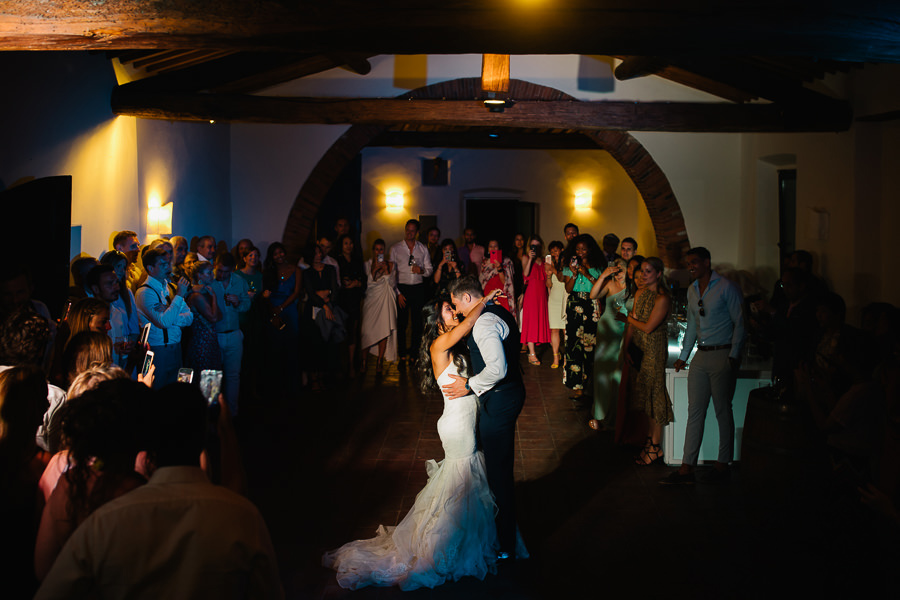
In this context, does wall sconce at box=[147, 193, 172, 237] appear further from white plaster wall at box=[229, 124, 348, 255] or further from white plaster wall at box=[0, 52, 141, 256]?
white plaster wall at box=[229, 124, 348, 255]

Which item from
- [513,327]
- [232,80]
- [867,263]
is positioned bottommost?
[513,327]

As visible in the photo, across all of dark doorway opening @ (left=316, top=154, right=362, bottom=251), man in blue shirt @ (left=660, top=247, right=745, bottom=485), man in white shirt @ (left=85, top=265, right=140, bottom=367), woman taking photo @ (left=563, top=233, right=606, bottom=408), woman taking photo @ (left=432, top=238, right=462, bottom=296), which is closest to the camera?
man in white shirt @ (left=85, top=265, right=140, bottom=367)

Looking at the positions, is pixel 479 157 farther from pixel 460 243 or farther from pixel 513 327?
pixel 513 327

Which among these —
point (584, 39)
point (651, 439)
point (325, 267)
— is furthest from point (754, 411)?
point (325, 267)

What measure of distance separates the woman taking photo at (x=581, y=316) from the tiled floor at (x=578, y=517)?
2.33ft

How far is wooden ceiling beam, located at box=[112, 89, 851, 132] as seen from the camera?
712cm

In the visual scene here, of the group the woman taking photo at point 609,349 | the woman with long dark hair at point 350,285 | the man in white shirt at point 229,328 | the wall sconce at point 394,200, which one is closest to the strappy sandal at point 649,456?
the woman taking photo at point 609,349

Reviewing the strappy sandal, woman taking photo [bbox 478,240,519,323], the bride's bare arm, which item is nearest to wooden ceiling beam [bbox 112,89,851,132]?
woman taking photo [bbox 478,240,519,323]

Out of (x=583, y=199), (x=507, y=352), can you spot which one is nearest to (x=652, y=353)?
(x=507, y=352)

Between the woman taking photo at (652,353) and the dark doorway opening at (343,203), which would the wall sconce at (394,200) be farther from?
the woman taking photo at (652,353)

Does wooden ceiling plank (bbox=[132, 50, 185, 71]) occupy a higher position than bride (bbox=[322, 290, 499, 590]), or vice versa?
wooden ceiling plank (bbox=[132, 50, 185, 71])

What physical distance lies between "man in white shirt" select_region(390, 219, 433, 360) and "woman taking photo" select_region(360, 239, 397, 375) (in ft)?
1.03

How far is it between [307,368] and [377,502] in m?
3.25

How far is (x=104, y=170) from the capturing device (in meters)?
5.95
